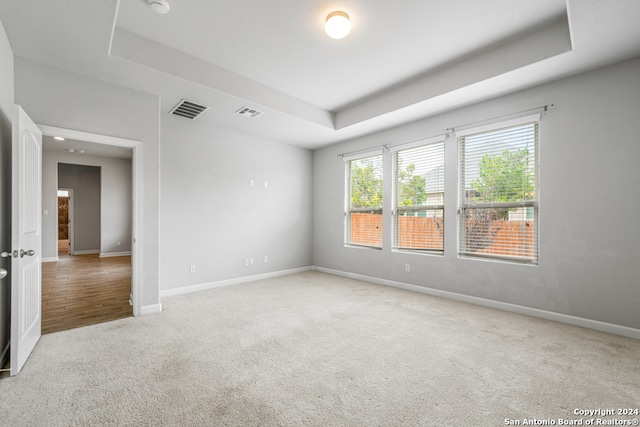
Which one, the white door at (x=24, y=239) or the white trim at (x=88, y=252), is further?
the white trim at (x=88, y=252)

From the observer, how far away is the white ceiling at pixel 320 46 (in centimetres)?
245

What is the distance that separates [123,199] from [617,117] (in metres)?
10.6

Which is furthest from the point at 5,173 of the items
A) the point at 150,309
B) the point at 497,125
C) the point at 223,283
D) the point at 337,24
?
the point at 497,125

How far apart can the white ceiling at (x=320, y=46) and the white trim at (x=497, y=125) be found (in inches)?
14.0

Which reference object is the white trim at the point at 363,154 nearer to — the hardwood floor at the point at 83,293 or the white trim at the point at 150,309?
the white trim at the point at 150,309

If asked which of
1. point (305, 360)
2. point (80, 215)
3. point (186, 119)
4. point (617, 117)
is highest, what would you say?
point (186, 119)

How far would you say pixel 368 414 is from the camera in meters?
1.76

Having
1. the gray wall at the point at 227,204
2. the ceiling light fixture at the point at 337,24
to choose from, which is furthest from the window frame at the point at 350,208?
the ceiling light fixture at the point at 337,24

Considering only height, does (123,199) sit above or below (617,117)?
below

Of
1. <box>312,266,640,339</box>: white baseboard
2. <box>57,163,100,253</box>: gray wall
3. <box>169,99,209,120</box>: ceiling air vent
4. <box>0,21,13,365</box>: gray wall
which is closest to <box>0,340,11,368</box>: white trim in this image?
<box>0,21,13,365</box>: gray wall

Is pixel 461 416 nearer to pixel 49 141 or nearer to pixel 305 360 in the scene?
pixel 305 360

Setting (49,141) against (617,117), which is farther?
(49,141)

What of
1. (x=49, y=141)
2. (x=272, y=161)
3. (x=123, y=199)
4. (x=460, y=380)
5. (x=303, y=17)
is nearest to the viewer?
(x=460, y=380)

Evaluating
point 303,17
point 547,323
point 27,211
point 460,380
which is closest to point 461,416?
point 460,380
